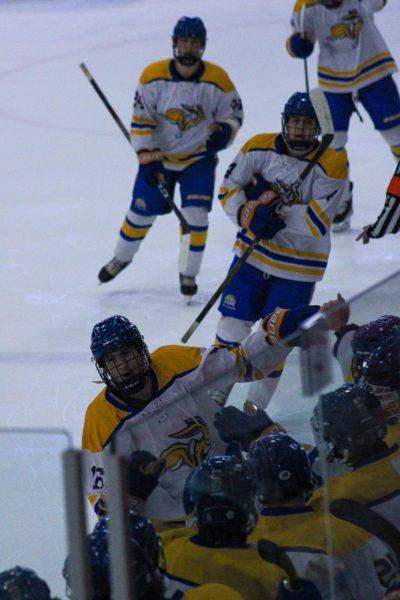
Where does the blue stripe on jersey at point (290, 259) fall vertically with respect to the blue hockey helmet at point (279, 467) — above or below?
above

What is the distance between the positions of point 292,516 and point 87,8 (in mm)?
8625

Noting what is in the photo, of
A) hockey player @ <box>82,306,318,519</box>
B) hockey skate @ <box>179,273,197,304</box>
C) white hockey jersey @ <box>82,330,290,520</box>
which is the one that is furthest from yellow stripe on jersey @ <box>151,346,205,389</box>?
hockey skate @ <box>179,273,197,304</box>

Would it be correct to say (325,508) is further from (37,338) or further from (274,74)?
(274,74)

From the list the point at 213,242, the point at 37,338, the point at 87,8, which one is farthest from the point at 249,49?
the point at 37,338

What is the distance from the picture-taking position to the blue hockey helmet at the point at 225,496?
1878 mm

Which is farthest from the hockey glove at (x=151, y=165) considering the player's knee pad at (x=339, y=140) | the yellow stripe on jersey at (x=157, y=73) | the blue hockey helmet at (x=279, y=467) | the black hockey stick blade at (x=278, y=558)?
the black hockey stick blade at (x=278, y=558)

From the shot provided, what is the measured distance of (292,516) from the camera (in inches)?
74.3

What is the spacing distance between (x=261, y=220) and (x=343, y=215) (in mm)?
1822

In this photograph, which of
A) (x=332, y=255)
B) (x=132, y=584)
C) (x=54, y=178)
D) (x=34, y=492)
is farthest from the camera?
(x=54, y=178)

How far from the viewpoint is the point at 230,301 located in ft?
12.9

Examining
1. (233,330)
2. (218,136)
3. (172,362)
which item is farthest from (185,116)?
(172,362)

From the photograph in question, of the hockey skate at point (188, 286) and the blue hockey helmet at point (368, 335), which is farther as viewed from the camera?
A: the hockey skate at point (188, 286)

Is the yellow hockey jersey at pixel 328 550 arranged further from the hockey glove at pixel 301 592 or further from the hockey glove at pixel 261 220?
the hockey glove at pixel 261 220

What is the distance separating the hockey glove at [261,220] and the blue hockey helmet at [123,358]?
107cm
